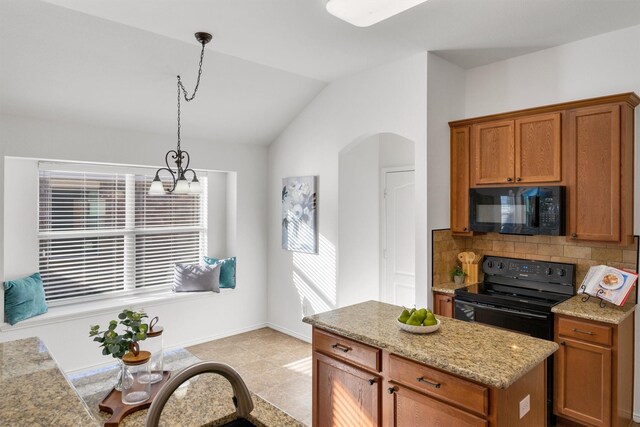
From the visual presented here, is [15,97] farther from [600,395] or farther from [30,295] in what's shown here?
[600,395]

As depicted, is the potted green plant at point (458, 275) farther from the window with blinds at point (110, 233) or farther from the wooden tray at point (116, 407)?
the window with blinds at point (110, 233)

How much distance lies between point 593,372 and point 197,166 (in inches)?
168

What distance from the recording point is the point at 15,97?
348cm

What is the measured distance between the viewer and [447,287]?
3.61 m

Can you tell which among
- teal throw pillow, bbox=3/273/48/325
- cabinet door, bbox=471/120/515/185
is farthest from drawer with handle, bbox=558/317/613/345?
teal throw pillow, bbox=3/273/48/325

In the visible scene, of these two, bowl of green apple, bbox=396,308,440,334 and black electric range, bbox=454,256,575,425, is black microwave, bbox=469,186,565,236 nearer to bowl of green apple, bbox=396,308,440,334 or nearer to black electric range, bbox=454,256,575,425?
black electric range, bbox=454,256,575,425

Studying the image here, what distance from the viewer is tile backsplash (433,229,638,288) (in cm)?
313

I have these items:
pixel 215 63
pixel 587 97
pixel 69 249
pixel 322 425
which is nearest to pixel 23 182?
pixel 69 249

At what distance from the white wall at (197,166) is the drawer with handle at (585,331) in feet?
11.9

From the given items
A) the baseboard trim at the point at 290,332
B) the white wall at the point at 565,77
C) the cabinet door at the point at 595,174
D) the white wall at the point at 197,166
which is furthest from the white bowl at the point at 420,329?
the white wall at the point at 197,166

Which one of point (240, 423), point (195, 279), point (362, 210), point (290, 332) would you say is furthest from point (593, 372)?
point (195, 279)

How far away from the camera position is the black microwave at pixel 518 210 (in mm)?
3141

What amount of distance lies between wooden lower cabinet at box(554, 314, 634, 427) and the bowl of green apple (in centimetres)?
128

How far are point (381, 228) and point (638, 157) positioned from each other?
2.58 metres
